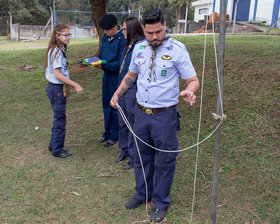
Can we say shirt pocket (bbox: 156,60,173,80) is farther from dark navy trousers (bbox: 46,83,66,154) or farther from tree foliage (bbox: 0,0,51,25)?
tree foliage (bbox: 0,0,51,25)

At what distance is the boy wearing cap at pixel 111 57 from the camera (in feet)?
13.2

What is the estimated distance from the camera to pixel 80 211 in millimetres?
3100

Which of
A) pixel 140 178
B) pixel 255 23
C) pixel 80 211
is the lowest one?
pixel 80 211

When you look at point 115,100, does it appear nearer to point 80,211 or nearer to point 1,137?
point 80,211

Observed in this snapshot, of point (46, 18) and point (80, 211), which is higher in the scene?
point (46, 18)

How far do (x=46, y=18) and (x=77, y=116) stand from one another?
104ft

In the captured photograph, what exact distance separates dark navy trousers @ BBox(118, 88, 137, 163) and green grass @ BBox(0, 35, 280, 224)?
0.27m

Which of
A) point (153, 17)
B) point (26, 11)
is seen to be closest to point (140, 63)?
point (153, 17)

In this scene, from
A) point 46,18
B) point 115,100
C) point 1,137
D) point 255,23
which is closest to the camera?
point 115,100

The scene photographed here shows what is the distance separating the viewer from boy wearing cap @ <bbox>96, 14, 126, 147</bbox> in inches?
159

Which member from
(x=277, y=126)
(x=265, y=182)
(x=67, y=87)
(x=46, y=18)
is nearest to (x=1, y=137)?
(x=67, y=87)

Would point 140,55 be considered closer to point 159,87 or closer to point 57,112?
point 159,87

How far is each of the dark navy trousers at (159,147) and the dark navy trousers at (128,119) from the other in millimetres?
719

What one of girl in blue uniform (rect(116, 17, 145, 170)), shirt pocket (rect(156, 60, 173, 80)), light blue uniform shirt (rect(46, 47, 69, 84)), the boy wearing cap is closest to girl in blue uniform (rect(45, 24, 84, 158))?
light blue uniform shirt (rect(46, 47, 69, 84))
